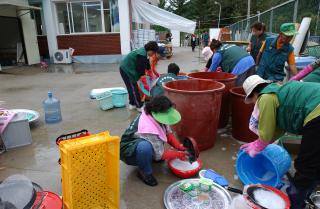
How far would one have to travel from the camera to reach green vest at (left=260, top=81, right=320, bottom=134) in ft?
6.29

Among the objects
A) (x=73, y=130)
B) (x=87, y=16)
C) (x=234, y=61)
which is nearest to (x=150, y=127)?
(x=73, y=130)

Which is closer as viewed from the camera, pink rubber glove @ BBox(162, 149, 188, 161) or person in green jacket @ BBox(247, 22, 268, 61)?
pink rubber glove @ BBox(162, 149, 188, 161)

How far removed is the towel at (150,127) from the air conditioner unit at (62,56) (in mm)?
11994

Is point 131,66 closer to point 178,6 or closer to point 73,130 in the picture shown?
point 73,130

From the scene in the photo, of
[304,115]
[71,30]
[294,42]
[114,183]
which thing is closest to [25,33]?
[71,30]

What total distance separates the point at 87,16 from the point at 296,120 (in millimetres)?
13115

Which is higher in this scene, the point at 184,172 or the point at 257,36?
the point at 257,36

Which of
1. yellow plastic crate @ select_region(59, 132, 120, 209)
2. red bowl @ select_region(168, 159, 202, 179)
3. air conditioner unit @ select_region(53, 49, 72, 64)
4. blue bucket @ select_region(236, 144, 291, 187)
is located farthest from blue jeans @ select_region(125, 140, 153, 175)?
air conditioner unit @ select_region(53, 49, 72, 64)

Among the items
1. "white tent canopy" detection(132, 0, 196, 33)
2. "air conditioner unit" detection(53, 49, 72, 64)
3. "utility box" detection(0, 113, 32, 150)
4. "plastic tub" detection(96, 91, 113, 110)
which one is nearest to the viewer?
"utility box" detection(0, 113, 32, 150)

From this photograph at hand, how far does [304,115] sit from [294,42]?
4.17 m

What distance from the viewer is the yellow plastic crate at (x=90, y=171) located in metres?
1.84

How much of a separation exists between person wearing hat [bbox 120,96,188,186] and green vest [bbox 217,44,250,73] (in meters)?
2.25

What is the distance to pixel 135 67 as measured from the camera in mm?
4859

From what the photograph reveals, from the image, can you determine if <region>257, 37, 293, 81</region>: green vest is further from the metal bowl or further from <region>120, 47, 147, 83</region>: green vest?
the metal bowl
